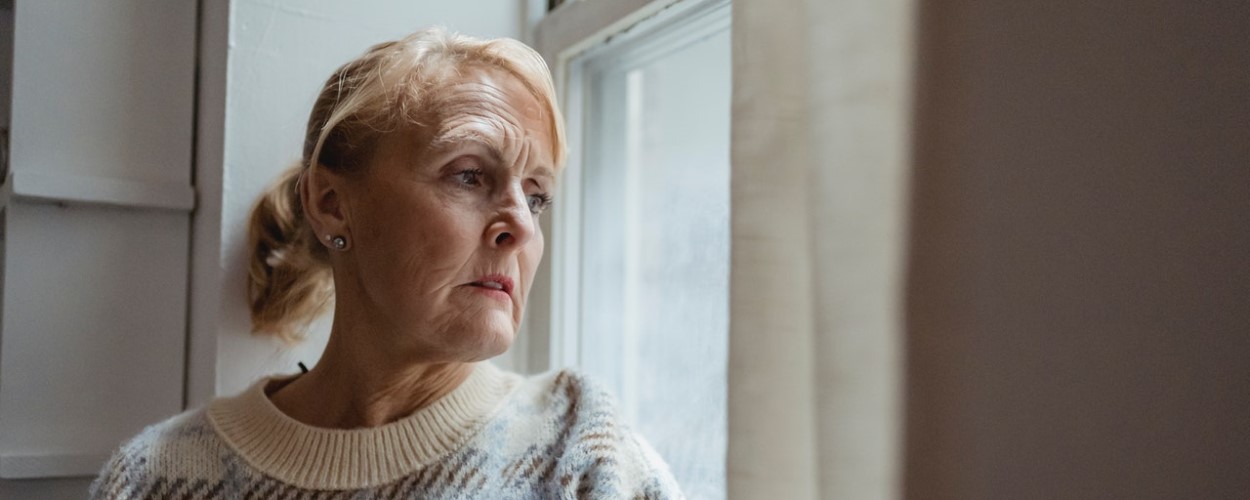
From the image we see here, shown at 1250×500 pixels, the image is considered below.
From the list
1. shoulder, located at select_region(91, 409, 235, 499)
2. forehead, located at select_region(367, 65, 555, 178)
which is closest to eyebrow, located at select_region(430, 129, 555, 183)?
forehead, located at select_region(367, 65, 555, 178)

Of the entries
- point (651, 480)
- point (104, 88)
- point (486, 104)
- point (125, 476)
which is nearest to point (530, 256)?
point (486, 104)

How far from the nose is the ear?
0.18m

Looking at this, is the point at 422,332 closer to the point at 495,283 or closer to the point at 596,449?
the point at 495,283

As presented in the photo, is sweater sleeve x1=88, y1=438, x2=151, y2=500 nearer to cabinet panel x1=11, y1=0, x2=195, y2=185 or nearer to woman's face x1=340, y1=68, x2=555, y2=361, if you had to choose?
woman's face x1=340, y1=68, x2=555, y2=361

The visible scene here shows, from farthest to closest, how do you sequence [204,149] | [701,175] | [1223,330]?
[204,149], [701,175], [1223,330]

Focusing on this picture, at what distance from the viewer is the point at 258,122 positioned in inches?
52.6

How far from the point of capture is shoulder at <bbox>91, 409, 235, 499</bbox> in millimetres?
1055

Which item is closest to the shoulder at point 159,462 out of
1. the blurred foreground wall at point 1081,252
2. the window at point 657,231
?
the window at point 657,231

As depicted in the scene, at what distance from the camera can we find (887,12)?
0.54 metres

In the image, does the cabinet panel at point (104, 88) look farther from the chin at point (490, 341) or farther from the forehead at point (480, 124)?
the chin at point (490, 341)

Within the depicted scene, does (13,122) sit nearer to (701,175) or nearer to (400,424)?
(400,424)

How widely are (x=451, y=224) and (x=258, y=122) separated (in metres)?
0.51

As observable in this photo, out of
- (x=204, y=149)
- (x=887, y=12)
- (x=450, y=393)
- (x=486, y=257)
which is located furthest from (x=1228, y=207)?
(x=204, y=149)

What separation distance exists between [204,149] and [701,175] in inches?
28.7
